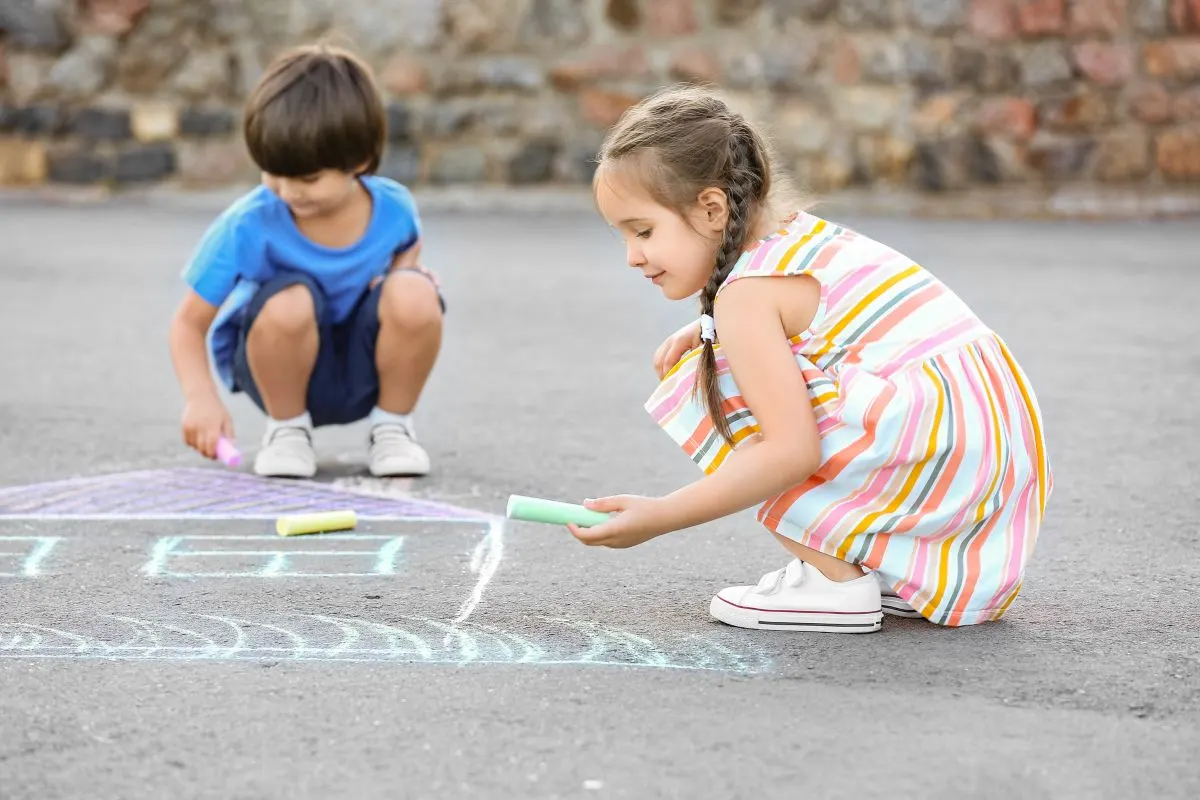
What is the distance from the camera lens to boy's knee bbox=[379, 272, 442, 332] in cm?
360

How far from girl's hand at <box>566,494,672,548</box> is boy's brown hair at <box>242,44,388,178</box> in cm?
131

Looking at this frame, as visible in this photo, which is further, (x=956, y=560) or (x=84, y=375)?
(x=84, y=375)

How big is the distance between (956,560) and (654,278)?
58 centimetres

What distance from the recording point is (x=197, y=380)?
340 cm

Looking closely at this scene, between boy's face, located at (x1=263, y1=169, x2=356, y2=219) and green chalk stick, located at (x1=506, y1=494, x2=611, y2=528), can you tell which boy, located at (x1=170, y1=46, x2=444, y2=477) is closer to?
boy's face, located at (x1=263, y1=169, x2=356, y2=219)

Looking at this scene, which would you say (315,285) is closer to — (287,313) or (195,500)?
(287,313)

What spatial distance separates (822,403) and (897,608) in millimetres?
343

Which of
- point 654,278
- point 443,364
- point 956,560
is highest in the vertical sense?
point 654,278

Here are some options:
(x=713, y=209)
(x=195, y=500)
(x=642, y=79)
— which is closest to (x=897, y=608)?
(x=713, y=209)

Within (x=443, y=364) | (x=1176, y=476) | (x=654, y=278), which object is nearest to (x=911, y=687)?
(x=654, y=278)

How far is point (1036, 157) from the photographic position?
8.34 m

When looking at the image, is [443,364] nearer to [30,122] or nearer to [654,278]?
[654,278]

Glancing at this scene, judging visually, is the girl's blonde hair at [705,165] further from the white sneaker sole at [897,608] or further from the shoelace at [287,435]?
the shoelace at [287,435]

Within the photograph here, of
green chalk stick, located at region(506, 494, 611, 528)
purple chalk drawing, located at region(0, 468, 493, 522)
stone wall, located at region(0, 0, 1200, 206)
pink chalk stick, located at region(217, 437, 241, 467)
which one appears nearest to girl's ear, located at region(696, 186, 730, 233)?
green chalk stick, located at region(506, 494, 611, 528)
